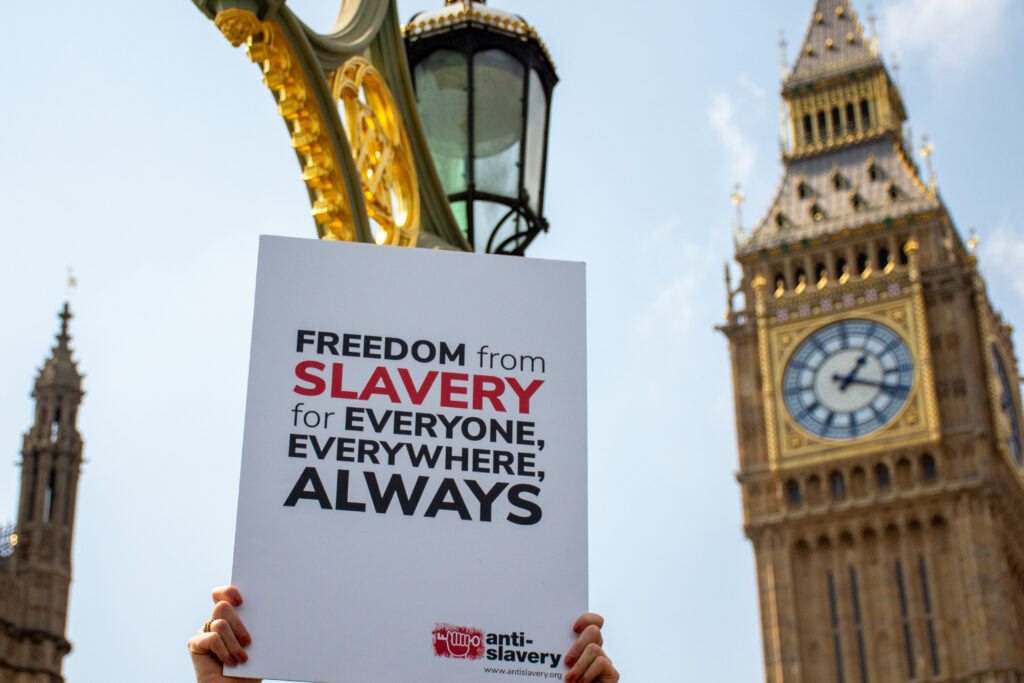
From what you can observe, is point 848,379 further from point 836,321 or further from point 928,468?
point 928,468

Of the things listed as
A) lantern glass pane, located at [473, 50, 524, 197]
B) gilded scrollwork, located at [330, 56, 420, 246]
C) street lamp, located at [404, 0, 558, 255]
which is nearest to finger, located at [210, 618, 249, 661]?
gilded scrollwork, located at [330, 56, 420, 246]

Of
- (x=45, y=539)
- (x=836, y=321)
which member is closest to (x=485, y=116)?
(x=45, y=539)

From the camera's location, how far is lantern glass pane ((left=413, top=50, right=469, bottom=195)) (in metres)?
8.23

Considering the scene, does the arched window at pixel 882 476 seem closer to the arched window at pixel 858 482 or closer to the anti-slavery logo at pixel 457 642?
the arched window at pixel 858 482

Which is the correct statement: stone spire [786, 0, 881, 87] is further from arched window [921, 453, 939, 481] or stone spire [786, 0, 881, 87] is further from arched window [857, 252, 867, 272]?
arched window [921, 453, 939, 481]

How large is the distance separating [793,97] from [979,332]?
1062 centimetres

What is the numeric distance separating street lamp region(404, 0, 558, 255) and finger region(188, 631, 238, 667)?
417 cm

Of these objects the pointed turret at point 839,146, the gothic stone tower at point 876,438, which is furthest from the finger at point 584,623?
the pointed turret at point 839,146

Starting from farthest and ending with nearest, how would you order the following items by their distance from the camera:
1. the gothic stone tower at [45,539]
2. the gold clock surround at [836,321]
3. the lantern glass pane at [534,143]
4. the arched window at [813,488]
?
the arched window at [813,488], the gold clock surround at [836,321], the gothic stone tower at [45,539], the lantern glass pane at [534,143]

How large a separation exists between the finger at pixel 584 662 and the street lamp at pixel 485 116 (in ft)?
12.9

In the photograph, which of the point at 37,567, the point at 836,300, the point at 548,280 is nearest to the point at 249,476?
the point at 548,280

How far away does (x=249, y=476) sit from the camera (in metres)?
4.27

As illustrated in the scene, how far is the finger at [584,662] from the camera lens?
4.30m

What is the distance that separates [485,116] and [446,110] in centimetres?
22
